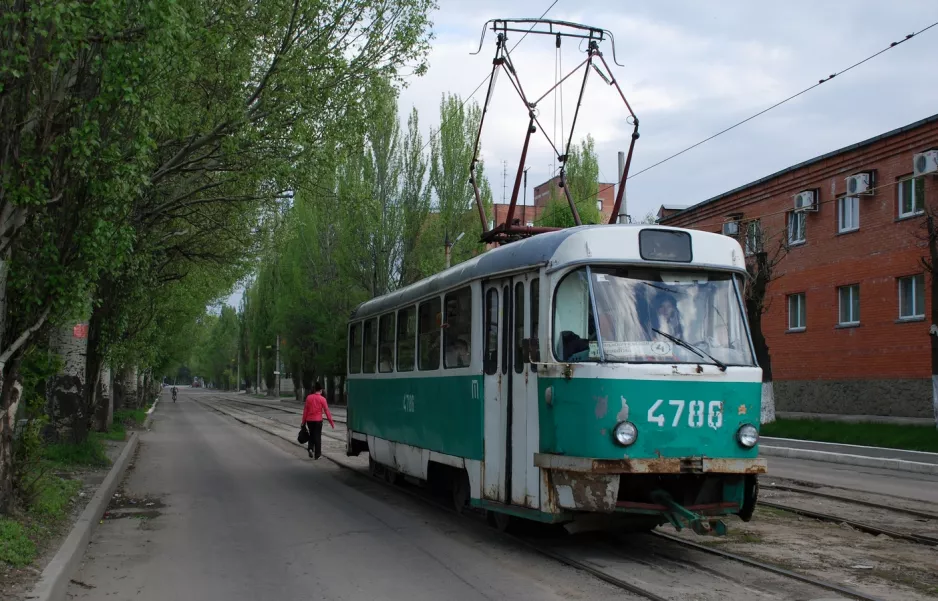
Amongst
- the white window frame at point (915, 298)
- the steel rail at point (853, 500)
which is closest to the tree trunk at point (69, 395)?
the steel rail at point (853, 500)

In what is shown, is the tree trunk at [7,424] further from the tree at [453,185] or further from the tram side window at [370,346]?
the tree at [453,185]

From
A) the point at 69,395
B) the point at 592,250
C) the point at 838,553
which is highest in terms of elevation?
the point at 592,250

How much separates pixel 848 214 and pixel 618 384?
82.5ft

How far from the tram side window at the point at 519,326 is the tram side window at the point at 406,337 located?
366 centimetres

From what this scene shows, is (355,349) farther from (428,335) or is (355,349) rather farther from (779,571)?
Result: (779,571)

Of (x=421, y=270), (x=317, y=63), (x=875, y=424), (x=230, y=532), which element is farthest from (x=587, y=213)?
(x=230, y=532)

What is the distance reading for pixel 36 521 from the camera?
9.83 meters

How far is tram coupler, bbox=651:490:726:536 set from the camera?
26.2 ft

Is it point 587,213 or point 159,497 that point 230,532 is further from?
point 587,213

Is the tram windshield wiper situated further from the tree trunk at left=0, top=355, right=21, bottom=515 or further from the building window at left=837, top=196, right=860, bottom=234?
the building window at left=837, top=196, right=860, bottom=234

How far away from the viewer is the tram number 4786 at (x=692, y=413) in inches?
322

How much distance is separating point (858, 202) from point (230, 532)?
24873mm

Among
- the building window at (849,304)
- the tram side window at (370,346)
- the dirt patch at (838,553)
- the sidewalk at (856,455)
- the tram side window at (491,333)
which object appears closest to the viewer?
the dirt patch at (838,553)

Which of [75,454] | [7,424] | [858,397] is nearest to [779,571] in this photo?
[7,424]
